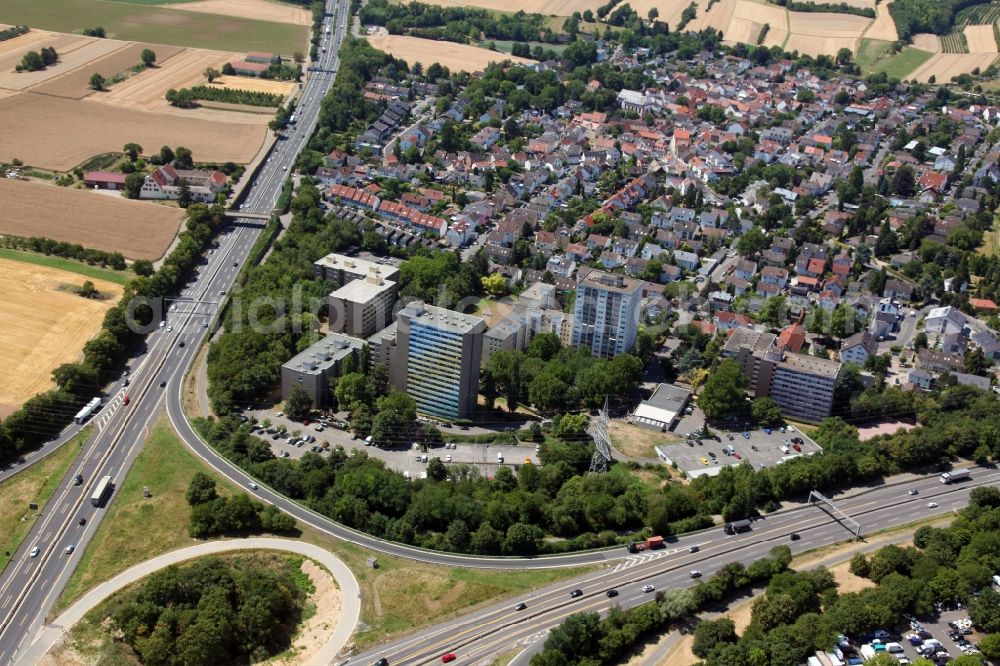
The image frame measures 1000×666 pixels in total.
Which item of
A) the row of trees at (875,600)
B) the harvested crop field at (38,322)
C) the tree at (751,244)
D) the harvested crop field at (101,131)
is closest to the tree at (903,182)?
the tree at (751,244)

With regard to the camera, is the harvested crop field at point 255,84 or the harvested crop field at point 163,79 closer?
the harvested crop field at point 163,79

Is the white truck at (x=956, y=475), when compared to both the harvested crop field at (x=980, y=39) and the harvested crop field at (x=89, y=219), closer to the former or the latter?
the harvested crop field at (x=89, y=219)

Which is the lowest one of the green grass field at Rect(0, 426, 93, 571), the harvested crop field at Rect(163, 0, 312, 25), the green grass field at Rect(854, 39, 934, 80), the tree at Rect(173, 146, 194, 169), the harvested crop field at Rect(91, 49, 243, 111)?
the green grass field at Rect(0, 426, 93, 571)

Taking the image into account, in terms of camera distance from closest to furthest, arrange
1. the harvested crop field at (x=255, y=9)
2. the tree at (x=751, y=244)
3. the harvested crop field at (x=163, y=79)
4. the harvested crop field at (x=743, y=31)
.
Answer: the tree at (x=751, y=244)
the harvested crop field at (x=163, y=79)
the harvested crop field at (x=743, y=31)
the harvested crop field at (x=255, y=9)

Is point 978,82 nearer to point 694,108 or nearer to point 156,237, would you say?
point 694,108

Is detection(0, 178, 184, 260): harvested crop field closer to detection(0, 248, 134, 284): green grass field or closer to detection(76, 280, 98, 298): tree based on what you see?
detection(0, 248, 134, 284): green grass field

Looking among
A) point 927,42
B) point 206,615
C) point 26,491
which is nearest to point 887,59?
point 927,42

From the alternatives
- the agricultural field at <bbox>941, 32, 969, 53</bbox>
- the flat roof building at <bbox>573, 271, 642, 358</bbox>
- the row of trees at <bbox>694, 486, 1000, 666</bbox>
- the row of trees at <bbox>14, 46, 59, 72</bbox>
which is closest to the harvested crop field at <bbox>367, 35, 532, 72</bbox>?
the row of trees at <bbox>14, 46, 59, 72</bbox>
